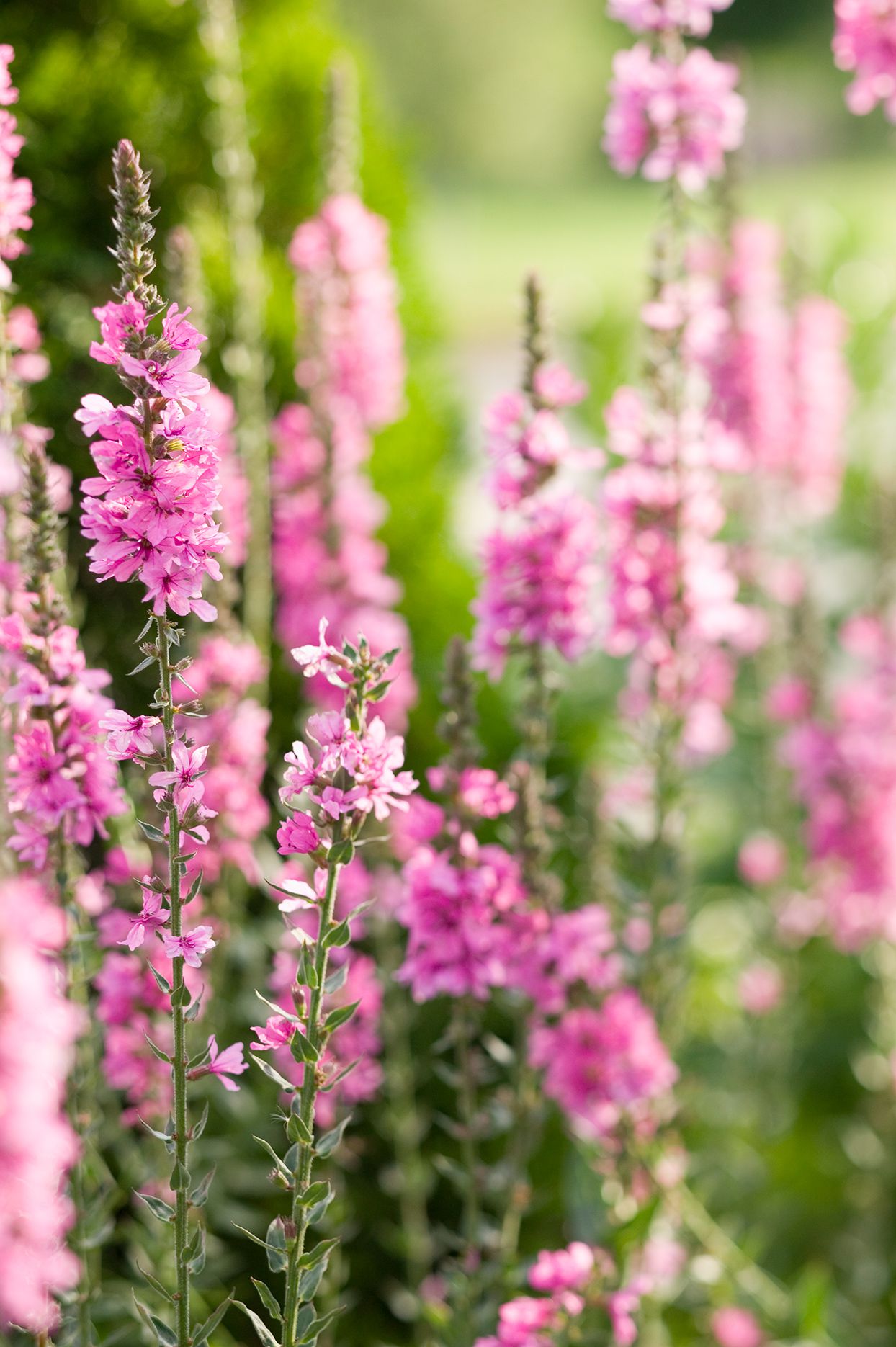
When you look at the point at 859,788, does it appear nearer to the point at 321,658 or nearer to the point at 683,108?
the point at 683,108

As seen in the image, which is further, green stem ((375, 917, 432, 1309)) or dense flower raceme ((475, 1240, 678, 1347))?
green stem ((375, 917, 432, 1309))

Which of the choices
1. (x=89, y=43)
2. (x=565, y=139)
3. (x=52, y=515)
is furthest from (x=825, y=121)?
(x=52, y=515)

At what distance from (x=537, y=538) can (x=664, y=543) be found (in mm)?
437

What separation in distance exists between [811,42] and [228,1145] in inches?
778

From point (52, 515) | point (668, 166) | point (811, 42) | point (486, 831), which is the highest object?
point (811, 42)

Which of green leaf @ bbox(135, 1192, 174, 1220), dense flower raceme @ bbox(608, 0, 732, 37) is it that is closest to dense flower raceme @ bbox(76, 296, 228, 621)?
green leaf @ bbox(135, 1192, 174, 1220)

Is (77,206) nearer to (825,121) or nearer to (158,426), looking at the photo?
(158,426)

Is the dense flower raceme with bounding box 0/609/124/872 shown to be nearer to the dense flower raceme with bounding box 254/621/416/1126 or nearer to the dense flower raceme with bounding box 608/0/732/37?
the dense flower raceme with bounding box 254/621/416/1126

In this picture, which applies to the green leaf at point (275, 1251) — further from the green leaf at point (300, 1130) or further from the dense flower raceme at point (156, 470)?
the dense flower raceme at point (156, 470)

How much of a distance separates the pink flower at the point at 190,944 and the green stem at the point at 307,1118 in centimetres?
11

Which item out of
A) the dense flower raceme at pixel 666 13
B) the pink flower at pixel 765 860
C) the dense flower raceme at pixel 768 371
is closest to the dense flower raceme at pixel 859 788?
the pink flower at pixel 765 860

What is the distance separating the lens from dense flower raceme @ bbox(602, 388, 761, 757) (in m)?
2.30

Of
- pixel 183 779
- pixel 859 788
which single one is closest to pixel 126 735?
pixel 183 779

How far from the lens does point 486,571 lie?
2025 millimetres
